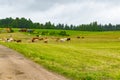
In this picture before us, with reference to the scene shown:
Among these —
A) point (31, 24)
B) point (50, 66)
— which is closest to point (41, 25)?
point (31, 24)

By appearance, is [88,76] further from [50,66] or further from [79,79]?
[50,66]

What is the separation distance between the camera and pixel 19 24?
180m

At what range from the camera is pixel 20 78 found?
49.2ft

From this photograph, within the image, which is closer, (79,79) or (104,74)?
(79,79)

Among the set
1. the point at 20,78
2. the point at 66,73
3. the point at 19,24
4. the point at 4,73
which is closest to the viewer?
the point at 20,78

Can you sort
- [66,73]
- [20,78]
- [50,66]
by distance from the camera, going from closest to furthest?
[20,78]
[66,73]
[50,66]

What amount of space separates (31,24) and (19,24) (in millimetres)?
7632

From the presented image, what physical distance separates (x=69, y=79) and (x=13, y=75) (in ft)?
7.69

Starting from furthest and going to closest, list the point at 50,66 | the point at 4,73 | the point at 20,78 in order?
the point at 50,66
the point at 4,73
the point at 20,78

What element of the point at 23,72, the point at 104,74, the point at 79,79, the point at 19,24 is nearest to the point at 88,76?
the point at 79,79

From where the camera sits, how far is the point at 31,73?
54.2ft

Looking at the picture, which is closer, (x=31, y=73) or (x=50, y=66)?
(x=31, y=73)

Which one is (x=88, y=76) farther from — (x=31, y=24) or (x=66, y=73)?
(x=31, y=24)

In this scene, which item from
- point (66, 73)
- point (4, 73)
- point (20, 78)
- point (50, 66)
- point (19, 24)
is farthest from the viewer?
point (19, 24)
